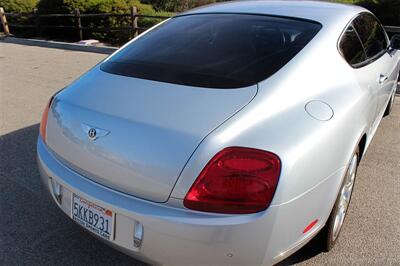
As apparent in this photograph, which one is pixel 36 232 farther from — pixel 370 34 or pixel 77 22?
pixel 77 22

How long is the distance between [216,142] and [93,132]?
0.67 metres

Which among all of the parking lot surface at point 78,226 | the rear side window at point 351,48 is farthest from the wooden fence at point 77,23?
the rear side window at point 351,48

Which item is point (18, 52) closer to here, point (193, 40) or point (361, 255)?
point (193, 40)

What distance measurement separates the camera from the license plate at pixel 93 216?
1990 millimetres

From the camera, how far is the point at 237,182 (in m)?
1.78

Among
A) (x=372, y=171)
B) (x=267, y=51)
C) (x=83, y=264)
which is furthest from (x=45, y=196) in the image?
(x=372, y=171)

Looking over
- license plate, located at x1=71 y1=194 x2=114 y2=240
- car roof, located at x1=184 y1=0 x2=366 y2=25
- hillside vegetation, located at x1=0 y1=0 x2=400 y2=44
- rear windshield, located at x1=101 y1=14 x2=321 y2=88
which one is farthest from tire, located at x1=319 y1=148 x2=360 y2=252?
hillside vegetation, located at x1=0 y1=0 x2=400 y2=44

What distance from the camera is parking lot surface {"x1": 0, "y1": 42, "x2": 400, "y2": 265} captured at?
8.30ft

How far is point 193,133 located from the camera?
6.06 feet

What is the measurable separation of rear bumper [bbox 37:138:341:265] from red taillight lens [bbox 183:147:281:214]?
0.05 meters

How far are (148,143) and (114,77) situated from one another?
72cm

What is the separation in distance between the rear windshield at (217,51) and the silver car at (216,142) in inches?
0.5

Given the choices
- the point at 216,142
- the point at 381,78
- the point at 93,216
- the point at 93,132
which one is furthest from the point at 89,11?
the point at 216,142

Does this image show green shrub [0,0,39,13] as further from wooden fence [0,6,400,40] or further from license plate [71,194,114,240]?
license plate [71,194,114,240]
